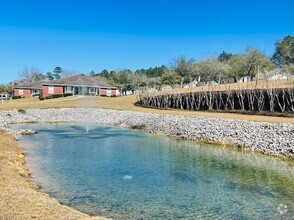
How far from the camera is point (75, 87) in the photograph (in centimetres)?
6675

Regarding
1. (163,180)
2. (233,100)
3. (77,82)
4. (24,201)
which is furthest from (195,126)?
(77,82)

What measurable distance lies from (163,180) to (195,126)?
12.5m

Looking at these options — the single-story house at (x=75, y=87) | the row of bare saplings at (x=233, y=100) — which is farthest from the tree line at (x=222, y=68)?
the row of bare saplings at (x=233, y=100)

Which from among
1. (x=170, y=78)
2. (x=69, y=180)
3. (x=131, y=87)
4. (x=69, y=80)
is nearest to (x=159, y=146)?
(x=69, y=180)

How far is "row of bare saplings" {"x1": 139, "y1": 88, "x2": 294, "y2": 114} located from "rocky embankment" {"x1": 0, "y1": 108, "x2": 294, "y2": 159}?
6189 mm

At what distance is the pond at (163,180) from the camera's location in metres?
8.65

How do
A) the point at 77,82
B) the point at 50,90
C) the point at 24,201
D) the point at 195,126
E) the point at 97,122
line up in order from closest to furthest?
the point at 24,201 → the point at 195,126 → the point at 97,122 → the point at 50,90 → the point at 77,82

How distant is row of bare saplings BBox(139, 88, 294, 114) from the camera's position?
88.0 feet

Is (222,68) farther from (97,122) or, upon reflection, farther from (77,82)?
(97,122)

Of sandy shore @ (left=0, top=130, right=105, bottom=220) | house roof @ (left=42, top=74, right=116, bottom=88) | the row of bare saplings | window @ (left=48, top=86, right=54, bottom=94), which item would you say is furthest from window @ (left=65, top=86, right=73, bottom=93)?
sandy shore @ (left=0, top=130, right=105, bottom=220)

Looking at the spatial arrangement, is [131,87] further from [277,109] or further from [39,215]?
[39,215]

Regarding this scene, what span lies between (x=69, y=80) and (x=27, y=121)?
35092mm

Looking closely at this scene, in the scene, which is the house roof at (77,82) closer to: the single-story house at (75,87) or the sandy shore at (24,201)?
the single-story house at (75,87)

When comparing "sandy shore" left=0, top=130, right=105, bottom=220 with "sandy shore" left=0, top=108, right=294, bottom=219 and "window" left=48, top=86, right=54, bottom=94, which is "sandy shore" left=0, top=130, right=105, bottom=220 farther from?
"window" left=48, top=86, right=54, bottom=94
